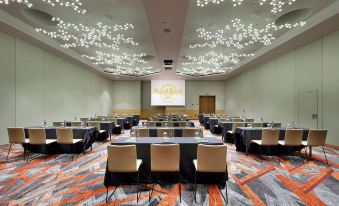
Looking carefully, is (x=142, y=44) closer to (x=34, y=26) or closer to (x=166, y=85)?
(x=34, y=26)

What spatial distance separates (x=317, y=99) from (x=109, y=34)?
8.91 meters

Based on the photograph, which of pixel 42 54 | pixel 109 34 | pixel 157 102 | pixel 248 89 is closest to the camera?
pixel 109 34

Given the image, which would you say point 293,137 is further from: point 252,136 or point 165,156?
point 165,156

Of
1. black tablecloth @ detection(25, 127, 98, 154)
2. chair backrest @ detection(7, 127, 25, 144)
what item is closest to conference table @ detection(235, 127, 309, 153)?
black tablecloth @ detection(25, 127, 98, 154)

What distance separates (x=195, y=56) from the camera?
10828mm

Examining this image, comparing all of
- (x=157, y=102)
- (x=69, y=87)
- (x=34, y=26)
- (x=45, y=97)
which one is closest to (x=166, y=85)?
(x=157, y=102)

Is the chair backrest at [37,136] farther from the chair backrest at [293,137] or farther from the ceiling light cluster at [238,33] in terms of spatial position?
the chair backrest at [293,137]

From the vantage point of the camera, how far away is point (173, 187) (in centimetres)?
338

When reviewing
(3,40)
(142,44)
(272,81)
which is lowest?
(272,81)

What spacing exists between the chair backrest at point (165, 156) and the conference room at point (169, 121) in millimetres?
17

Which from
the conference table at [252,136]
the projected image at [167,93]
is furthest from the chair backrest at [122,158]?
the projected image at [167,93]

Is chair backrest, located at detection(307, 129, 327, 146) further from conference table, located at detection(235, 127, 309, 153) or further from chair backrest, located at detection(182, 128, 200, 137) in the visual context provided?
chair backrest, located at detection(182, 128, 200, 137)

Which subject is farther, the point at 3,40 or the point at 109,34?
the point at 109,34

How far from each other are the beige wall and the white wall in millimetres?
12093
